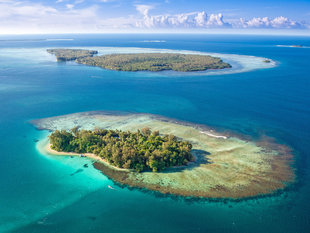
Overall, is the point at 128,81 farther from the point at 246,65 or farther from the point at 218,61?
the point at 246,65

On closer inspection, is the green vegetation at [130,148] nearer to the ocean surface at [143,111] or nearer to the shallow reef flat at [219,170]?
the shallow reef flat at [219,170]

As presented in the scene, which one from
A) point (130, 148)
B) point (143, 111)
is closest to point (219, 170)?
point (130, 148)

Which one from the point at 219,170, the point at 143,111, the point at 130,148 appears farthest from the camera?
the point at 143,111

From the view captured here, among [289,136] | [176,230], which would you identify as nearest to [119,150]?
[176,230]

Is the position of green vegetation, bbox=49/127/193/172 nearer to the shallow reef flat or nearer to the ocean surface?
the shallow reef flat

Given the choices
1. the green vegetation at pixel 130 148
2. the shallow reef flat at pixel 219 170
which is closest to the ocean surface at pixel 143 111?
the shallow reef flat at pixel 219 170

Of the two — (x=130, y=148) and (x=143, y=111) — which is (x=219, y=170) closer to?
(x=130, y=148)
